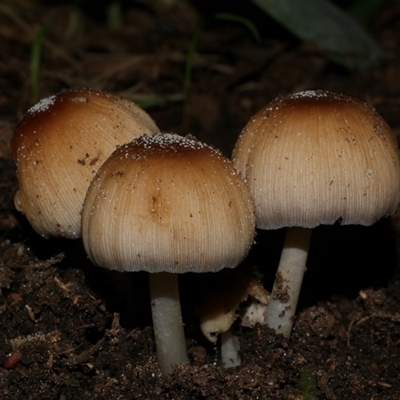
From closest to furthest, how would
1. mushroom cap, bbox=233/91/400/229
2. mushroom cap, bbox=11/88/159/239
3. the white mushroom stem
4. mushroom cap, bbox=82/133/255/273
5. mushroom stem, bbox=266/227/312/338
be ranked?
1. mushroom cap, bbox=82/133/255/273
2. mushroom cap, bbox=233/91/400/229
3. mushroom cap, bbox=11/88/159/239
4. mushroom stem, bbox=266/227/312/338
5. the white mushroom stem

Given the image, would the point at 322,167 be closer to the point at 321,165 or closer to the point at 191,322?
the point at 321,165

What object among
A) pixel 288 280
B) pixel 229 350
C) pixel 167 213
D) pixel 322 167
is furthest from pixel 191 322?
pixel 322 167

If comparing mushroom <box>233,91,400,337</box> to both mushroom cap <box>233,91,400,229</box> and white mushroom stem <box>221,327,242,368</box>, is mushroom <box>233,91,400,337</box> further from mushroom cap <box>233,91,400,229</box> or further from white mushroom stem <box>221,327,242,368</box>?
white mushroom stem <box>221,327,242,368</box>

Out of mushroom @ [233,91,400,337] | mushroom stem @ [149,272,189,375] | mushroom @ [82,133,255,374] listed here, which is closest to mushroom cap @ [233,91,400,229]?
mushroom @ [233,91,400,337]

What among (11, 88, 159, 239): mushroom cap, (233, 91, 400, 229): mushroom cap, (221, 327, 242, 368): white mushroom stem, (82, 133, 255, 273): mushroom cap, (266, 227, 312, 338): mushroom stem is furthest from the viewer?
(221, 327, 242, 368): white mushroom stem

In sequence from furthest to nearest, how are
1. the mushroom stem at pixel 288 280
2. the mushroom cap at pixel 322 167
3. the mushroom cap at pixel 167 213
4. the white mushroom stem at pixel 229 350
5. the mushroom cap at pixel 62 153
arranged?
the white mushroom stem at pixel 229 350
the mushroom stem at pixel 288 280
the mushroom cap at pixel 62 153
the mushroom cap at pixel 322 167
the mushroom cap at pixel 167 213

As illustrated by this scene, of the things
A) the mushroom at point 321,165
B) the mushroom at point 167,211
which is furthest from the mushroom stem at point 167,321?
the mushroom at point 321,165

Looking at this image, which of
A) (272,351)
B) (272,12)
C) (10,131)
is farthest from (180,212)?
(272,12)

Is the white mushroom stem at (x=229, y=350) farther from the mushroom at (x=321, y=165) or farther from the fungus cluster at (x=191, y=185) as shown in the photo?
the mushroom at (x=321, y=165)
